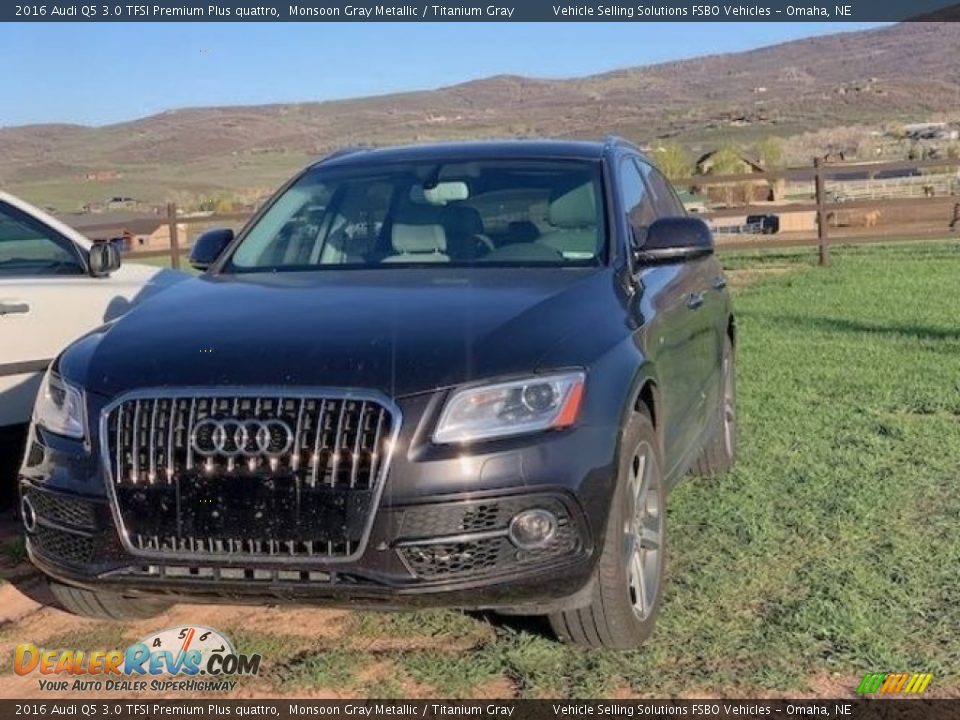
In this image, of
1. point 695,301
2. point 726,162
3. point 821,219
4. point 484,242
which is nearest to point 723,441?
point 695,301

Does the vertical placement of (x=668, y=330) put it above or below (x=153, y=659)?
above

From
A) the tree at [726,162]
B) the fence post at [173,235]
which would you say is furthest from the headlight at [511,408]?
the tree at [726,162]

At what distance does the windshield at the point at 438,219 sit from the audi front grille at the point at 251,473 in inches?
55.8

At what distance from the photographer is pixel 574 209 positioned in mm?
4812

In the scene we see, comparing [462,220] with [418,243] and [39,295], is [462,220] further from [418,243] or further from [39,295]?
[39,295]

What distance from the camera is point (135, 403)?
11.3ft

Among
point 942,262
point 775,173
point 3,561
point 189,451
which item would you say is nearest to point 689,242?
point 189,451

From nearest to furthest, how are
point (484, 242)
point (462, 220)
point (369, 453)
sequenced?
1. point (369, 453)
2. point (484, 242)
3. point (462, 220)

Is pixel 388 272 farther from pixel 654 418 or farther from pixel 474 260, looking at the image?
pixel 654 418

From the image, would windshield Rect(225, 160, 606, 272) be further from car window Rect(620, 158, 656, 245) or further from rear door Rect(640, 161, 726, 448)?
rear door Rect(640, 161, 726, 448)

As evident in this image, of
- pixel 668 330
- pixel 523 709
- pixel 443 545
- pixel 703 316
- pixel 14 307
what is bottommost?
pixel 523 709

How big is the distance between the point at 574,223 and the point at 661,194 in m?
1.42

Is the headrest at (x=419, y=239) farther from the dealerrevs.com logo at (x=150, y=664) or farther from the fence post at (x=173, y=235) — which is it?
the fence post at (x=173, y=235)

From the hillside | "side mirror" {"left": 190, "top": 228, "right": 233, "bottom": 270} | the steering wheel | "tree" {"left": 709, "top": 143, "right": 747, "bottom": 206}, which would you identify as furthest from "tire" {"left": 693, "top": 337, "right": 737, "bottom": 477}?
the hillside
